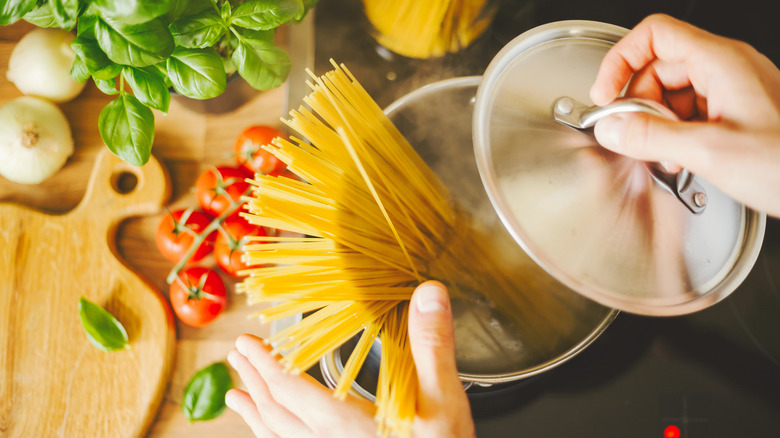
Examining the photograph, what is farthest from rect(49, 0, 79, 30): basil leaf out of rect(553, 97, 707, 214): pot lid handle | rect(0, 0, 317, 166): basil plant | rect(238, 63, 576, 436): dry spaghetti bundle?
rect(553, 97, 707, 214): pot lid handle

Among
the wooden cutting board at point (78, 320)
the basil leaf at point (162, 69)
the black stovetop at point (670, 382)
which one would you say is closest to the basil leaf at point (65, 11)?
the basil leaf at point (162, 69)

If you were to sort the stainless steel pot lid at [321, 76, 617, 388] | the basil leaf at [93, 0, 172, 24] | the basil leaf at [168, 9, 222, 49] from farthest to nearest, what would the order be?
1. the stainless steel pot lid at [321, 76, 617, 388]
2. the basil leaf at [168, 9, 222, 49]
3. the basil leaf at [93, 0, 172, 24]

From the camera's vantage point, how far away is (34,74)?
2.28 ft

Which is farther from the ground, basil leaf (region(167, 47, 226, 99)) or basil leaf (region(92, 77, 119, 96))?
basil leaf (region(167, 47, 226, 99))

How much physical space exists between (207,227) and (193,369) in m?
0.22

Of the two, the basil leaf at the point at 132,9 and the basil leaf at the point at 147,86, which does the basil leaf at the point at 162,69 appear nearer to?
the basil leaf at the point at 147,86

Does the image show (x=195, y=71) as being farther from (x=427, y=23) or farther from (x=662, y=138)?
(x=662, y=138)

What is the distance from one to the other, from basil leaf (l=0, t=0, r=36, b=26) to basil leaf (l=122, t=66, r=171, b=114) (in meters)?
0.10

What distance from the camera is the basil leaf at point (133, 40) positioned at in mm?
417

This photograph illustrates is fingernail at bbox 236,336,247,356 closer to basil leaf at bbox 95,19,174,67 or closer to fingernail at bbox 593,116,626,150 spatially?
basil leaf at bbox 95,19,174,67

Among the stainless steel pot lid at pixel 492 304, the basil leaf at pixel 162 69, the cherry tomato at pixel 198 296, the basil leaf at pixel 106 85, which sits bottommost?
the cherry tomato at pixel 198 296

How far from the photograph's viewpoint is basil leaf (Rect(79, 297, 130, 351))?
2.14ft

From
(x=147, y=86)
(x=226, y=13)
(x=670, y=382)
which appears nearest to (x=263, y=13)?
(x=226, y=13)

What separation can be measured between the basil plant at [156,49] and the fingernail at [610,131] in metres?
0.34
